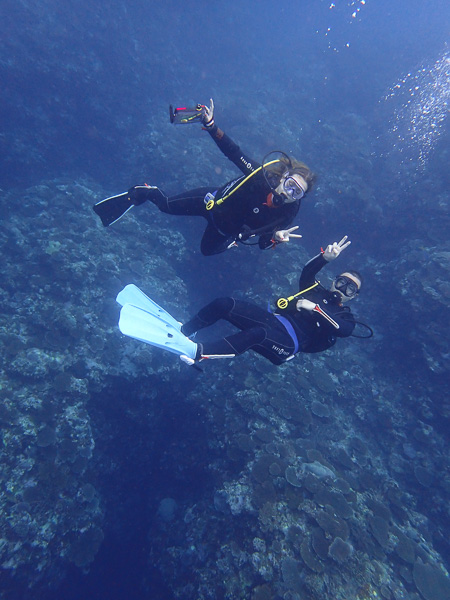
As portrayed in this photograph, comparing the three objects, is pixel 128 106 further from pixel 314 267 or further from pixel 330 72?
pixel 330 72

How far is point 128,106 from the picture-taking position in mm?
16609

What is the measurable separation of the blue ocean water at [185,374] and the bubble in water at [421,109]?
10.2 inches

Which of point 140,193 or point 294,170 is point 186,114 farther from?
point 294,170

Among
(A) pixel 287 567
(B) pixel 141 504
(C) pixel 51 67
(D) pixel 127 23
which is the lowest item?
(B) pixel 141 504

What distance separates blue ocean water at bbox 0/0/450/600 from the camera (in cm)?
586

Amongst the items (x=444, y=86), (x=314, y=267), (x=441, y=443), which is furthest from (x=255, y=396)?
(x=444, y=86)

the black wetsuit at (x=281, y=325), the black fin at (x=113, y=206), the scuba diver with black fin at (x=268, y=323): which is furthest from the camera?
the black fin at (x=113, y=206)

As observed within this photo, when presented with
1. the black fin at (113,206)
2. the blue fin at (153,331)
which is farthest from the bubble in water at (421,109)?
the blue fin at (153,331)

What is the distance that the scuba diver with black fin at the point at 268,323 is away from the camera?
156 inches

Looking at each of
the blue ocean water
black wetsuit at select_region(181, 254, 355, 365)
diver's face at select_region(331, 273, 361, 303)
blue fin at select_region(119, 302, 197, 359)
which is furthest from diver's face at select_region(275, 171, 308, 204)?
the blue ocean water

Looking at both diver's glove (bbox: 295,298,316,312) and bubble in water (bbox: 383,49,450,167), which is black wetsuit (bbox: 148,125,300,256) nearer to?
diver's glove (bbox: 295,298,316,312)

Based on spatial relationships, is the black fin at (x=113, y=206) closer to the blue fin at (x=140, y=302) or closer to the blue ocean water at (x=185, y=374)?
the blue fin at (x=140, y=302)

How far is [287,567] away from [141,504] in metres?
3.98

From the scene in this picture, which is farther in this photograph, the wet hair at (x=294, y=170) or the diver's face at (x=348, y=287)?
the diver's face at (x=348, y=287)
